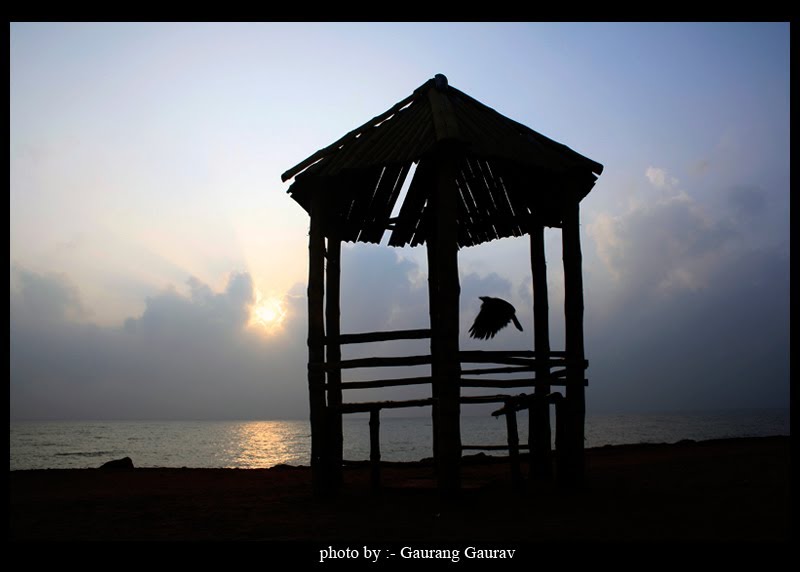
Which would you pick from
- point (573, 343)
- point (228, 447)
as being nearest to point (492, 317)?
point (573, 343)

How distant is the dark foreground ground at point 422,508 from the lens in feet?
25.1

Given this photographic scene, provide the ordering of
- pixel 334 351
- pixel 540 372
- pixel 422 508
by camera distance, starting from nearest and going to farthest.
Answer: pixel 422 508 → pixel 540 372 → pixel 334 351

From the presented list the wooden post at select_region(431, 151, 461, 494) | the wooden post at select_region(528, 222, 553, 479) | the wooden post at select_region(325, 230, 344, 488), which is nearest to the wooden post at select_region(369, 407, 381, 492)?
the wooden post at select_region(325, 230, 344, 488)

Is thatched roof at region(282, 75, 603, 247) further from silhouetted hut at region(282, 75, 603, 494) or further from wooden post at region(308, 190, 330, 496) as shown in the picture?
wooden post at region(308, 190, 330, 496)

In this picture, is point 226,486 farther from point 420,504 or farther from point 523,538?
point 523,538

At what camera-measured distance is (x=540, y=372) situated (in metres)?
11.9

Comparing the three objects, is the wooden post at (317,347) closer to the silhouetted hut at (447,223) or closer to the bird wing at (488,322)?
the silhouetted hut at (447,223)

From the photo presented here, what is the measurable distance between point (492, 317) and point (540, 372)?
1585 mm

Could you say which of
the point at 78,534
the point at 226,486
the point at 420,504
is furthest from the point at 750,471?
the point at 78,534

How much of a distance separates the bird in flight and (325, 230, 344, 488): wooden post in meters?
2.90

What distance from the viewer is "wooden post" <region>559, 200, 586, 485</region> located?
1099cm

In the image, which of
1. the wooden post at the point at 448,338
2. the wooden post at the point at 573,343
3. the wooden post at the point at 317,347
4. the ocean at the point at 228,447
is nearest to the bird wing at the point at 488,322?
the wooden post at the point at 573,343

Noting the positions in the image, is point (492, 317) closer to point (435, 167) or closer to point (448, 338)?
point (448, 338)
